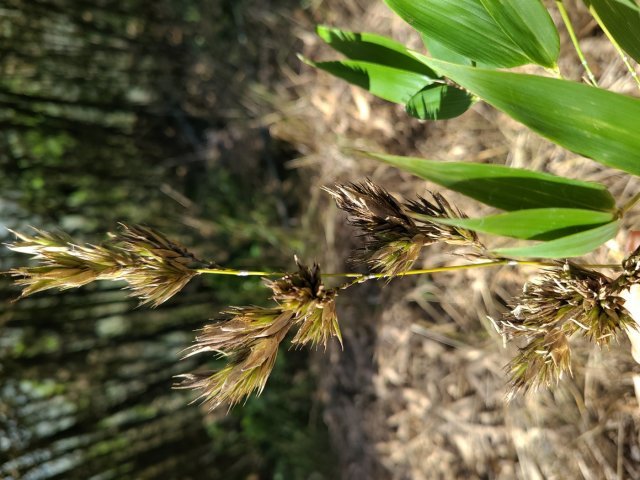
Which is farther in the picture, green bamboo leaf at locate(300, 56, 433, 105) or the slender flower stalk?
green bamboo leaf at locate(300, 56, 433, 105)

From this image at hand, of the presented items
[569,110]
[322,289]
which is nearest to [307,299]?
[322,289]

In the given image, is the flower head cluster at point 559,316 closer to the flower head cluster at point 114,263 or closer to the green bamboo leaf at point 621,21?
the green bamboo leaf at point 621,21

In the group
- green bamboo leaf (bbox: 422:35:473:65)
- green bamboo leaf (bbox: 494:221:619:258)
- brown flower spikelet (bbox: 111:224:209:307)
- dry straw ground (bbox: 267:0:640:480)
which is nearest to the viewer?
green bamboo leaf (bbox: 494:221:619:258)

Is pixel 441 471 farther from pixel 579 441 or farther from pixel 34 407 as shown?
pixel 34 407

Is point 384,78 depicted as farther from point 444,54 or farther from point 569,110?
point 569,110

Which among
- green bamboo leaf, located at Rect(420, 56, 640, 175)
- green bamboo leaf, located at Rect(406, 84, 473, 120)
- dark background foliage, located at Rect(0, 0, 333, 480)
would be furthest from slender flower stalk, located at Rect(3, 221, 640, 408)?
dark background foliage, located at Rect(0, 0, 333, 480)

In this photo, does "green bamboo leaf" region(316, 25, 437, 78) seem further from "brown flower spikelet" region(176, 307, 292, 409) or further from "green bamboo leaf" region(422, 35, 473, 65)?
"brown flower spikelet" region(176, 307, 292, 409)
